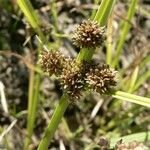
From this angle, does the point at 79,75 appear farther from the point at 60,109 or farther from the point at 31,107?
→ the point at 31,107

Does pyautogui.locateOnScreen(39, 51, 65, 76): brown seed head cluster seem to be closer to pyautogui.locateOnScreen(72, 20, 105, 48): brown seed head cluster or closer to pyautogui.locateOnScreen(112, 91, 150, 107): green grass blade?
pyautogui.locateOnScreen(72, 20, 105, 48): brown seed head cluster

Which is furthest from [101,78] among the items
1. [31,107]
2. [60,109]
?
[31,107]

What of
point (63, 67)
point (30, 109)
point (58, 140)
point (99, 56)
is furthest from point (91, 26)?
point (99, 56)

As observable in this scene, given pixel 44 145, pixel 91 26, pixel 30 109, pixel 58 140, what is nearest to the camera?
pixel 91 26

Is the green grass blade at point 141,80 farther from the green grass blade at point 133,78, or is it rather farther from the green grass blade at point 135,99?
the green grass blade at point 135,99

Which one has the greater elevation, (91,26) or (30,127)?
(91,26)

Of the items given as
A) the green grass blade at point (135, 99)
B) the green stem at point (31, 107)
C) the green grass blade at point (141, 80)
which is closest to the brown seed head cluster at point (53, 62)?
the green grass blade at point (135, 99)

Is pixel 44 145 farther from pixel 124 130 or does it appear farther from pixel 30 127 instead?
pixel 124 130

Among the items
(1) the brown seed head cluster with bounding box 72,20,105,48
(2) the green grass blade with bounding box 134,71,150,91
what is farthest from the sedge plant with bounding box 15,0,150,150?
(2) the green grass blade with bounding box 134,71,150,91
